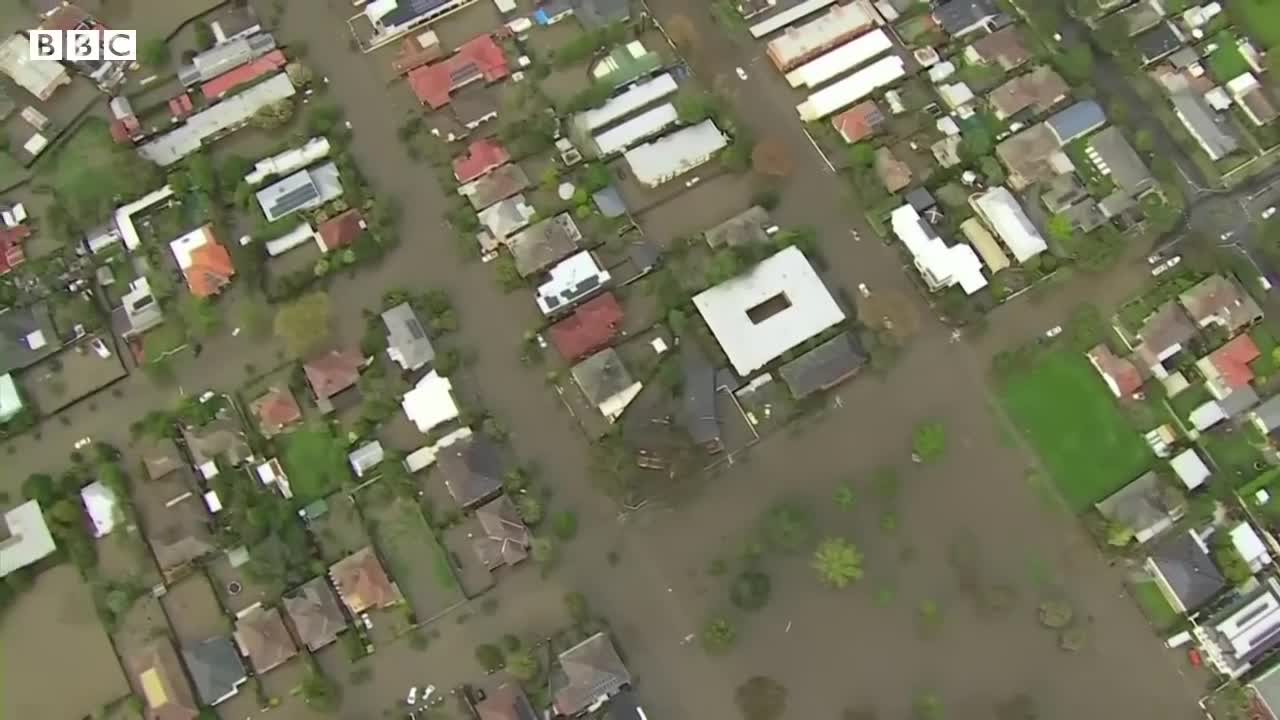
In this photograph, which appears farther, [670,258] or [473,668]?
[670,258]

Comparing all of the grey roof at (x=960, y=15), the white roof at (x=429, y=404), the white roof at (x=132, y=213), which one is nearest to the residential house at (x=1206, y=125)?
the grey roof at (x=960, y=15)

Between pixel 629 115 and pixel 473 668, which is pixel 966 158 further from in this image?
pixel 473 668

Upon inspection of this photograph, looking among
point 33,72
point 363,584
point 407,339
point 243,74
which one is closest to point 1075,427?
point 407,339

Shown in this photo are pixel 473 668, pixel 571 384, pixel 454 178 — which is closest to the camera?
pixel 473 668

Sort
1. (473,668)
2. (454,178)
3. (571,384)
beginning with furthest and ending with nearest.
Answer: (454,178) < (571,384) < (473,668)

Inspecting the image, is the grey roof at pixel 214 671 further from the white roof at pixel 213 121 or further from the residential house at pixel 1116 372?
the residential house at pixel 1116 372

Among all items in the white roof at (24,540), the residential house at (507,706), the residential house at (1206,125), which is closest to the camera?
the residential house at (507,706)

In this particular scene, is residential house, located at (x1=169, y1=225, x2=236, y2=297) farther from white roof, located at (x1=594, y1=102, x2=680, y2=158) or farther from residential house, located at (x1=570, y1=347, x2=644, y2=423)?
white roof, located at (x1=594, y1=102, x2=680, y2=158)

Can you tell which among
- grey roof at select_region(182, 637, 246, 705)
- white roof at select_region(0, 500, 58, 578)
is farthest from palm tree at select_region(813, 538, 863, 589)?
white roof at select_region(0, 500, 58, 578)

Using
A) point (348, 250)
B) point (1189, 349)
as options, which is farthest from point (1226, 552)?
point (348, 250)
